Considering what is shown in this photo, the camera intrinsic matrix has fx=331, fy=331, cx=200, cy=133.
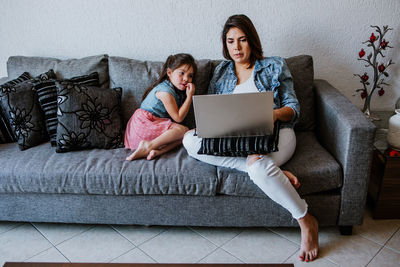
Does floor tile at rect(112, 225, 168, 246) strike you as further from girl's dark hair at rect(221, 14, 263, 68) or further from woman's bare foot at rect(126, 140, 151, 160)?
girl's dark hair at rect(221, 14, 263, 68)

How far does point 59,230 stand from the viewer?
5.89ft

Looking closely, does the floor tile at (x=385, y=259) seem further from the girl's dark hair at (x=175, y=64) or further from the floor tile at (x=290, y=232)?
the girl's dark hair at (x=175, y=64)

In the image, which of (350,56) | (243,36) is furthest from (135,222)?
(350,56)

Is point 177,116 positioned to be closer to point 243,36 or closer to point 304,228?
point 243,36

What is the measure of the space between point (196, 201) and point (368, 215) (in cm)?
98

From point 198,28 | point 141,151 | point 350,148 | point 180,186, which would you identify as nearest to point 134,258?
point 180,186

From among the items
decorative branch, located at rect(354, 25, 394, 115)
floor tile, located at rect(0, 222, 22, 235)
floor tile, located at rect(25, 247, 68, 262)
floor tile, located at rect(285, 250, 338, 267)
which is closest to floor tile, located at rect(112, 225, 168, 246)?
floor tile, located at rect(25, 247, 68, 262)

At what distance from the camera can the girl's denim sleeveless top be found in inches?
72.6

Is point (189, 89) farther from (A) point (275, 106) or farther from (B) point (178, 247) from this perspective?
(B) point (178, 247)

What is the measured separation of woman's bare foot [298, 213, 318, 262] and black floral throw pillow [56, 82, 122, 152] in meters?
1.07

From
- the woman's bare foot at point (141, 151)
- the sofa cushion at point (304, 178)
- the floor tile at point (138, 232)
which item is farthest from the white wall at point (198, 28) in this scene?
the floor tile at point (138, 232)

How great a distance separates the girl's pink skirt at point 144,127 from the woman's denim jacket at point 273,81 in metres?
0.38

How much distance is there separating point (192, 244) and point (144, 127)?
2.17ft

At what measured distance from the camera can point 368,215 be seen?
183 cm
